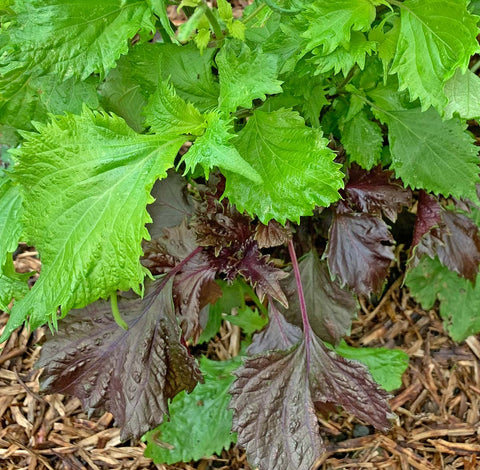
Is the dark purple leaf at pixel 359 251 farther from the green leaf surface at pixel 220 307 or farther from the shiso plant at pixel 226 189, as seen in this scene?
the green leaf surface at pixel 220 307

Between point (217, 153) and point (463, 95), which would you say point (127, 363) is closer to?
point (217, 153)

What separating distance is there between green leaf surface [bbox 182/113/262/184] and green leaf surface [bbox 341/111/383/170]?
365mm

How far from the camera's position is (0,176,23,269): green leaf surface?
1152mm

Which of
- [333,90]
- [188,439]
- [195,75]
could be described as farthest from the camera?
[188,439]

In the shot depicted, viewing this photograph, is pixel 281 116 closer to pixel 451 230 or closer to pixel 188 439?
pixel 451 230

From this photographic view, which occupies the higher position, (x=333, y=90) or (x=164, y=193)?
(x=333, y=90)

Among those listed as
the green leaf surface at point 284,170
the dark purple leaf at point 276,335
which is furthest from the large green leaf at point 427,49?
the dark purple leaf at point 276,335

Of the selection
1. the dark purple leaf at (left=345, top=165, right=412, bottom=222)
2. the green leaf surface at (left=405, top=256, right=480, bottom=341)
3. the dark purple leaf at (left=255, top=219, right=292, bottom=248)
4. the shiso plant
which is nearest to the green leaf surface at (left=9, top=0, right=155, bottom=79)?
the shiso plant

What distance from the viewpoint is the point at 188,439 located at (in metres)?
1.40

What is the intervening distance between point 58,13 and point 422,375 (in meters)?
1.22

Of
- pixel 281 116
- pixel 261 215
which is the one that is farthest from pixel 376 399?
pixel 281 116

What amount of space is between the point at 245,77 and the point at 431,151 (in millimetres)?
469

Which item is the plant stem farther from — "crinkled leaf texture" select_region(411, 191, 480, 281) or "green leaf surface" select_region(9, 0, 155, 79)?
"green leaf surface" select_region(9, 0, 155, 79)

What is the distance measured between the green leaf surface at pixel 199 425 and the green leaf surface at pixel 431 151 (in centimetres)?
62
